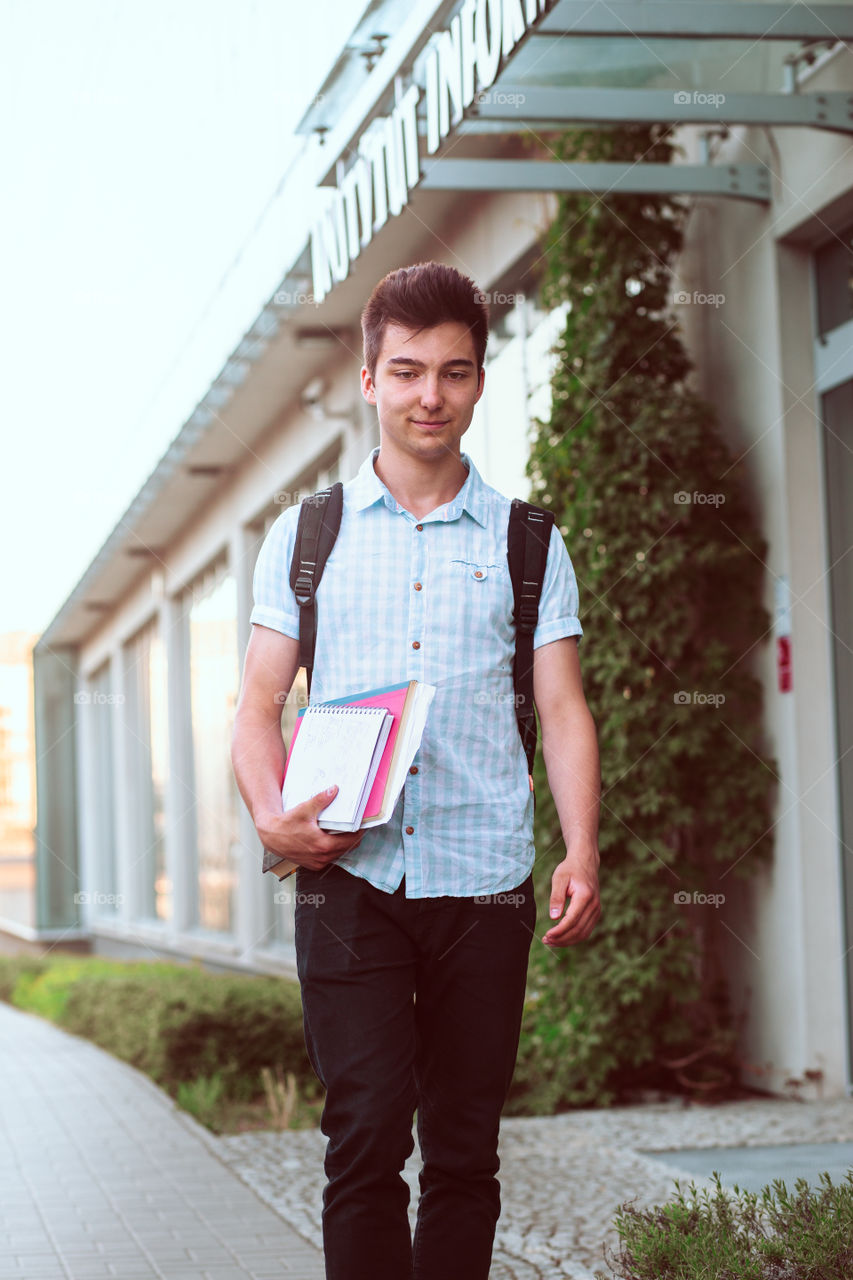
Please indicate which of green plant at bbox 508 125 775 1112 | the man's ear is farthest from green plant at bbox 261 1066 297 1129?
the man's ear

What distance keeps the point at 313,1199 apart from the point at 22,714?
99.9 feet

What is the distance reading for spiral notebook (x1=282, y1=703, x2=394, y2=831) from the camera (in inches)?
104

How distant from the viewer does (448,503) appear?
2.94 m

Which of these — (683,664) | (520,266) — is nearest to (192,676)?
(520,266)

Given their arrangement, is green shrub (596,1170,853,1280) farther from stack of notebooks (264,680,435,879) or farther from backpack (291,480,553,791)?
stack of notebooks (264,680,435,879)

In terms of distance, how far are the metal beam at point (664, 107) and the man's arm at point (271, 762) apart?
376 centimetres

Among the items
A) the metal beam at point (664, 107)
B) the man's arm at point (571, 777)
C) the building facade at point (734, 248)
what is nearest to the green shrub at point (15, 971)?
the building facade at point (734, 248)

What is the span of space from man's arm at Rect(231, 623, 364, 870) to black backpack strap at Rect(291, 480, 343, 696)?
3 cm

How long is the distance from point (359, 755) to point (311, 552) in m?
0.43

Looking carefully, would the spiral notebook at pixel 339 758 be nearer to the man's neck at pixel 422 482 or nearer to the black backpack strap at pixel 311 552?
the black backpack strap at pixel 311 552

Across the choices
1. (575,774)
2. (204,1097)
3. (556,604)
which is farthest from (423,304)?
(204,1097)

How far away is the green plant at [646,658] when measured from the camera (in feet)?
23.1

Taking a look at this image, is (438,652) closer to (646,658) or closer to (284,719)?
(646,658)

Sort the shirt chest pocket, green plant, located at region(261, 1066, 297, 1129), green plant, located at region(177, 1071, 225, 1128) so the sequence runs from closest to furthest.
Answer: the shirt chest pocket < green plant, located at region(261, 1066, 297, 1129) < green plant, located at region(177, 1071, 225, 1128)
